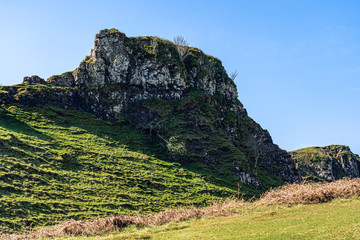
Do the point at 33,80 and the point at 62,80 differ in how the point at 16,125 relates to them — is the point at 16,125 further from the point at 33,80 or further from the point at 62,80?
the point at 62,80

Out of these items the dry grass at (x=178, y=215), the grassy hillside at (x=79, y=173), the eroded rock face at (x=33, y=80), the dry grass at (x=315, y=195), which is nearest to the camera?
the dry grass at (x=178, y=215)

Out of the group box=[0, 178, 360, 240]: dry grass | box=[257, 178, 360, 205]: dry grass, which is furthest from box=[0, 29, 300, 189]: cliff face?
box=[0, 178, 360, 240]: dry grass

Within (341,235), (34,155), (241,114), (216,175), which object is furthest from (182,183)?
(241,114)

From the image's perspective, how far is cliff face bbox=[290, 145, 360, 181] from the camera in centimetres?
10501

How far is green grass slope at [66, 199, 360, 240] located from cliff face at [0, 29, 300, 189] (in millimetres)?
41360

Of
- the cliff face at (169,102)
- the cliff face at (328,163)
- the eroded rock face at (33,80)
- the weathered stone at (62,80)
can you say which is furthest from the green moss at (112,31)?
the cliff face at (328,163)

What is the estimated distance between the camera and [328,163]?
364ft

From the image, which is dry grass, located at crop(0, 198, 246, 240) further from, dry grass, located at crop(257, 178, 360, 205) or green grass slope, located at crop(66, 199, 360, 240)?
dry grass, located at crop(257, 178, 360, 205)

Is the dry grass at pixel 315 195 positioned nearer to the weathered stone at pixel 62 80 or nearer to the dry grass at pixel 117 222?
the dry grass at pixel 117 222

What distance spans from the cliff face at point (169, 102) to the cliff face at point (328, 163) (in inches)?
1194

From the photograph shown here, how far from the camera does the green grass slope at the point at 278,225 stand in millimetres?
9672

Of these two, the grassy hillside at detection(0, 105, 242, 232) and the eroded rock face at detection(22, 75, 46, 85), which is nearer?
the grassy hillside at detection(0, 105, 242, 232)

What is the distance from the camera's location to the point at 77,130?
189 ft

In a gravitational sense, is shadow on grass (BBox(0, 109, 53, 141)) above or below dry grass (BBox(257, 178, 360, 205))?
above
